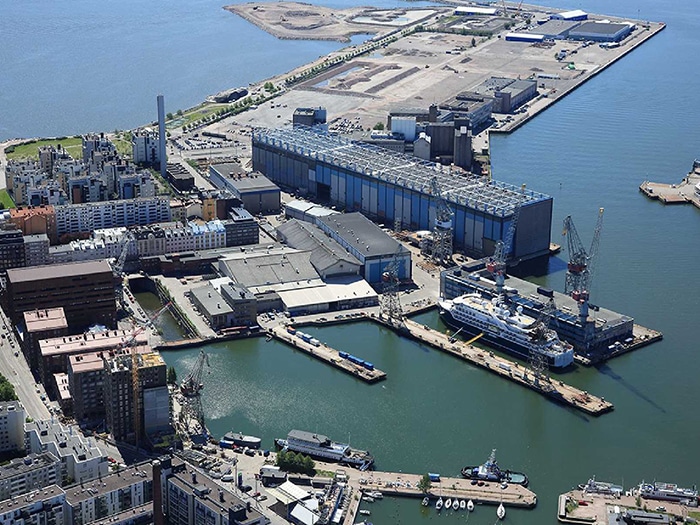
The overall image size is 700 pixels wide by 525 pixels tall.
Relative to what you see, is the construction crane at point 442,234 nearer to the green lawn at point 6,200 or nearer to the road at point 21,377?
the road at point 21,377

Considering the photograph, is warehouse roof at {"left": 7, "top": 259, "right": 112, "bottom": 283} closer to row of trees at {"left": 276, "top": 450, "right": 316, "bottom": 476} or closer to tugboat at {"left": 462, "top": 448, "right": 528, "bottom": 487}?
row of trees at {"left": 276, "top": 450, "right": 316, "bottom": 476}

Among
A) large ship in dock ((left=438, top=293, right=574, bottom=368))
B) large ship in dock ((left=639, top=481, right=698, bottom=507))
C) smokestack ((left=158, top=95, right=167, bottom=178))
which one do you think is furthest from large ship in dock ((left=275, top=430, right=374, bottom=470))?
smokestack ((left=158, top=95, right=167, bottom=178))

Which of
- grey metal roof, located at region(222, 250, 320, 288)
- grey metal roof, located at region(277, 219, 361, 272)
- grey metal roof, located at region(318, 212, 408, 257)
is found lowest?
grey metal roof, located at region(222, 250, 320, 288)

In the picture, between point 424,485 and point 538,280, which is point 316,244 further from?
point 424,485

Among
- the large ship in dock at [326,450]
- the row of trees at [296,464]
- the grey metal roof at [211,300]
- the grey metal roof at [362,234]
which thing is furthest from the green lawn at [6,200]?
the row of trees at [296,464]

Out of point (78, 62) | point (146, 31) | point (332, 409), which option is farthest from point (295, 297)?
point (146, 31)

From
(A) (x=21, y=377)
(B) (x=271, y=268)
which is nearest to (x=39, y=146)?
(B) (x=271, y=268)

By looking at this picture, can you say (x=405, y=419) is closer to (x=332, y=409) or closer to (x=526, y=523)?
(x=332, y=409)
